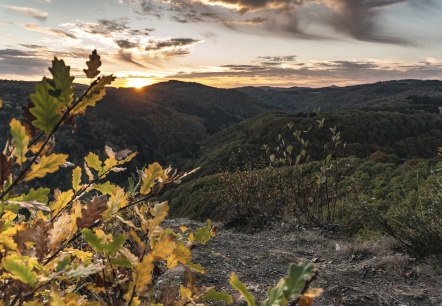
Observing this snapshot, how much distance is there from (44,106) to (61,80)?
0.06 meters

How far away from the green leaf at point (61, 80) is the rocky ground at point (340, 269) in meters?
2.42

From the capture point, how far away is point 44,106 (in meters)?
0.74

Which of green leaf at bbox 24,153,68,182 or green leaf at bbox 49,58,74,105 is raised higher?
green leaf at bbox 49,58,74,105

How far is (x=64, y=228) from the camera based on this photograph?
104cm

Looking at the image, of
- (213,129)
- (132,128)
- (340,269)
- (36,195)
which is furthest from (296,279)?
(213,129)

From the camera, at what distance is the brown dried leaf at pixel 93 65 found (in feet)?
2.59

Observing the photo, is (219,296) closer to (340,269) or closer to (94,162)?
(94,162)

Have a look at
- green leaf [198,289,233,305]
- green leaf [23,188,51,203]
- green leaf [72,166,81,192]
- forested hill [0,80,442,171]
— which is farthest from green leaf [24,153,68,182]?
forested hill [0,80,442,171]

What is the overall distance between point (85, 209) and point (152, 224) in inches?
7.4

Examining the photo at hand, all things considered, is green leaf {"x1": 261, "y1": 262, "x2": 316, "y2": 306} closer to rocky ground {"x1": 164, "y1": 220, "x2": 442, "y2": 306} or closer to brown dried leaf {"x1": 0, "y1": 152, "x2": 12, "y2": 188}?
brown dried leaf {"x1": 0, "y1": 152, "x2": 12, "y2": 188}

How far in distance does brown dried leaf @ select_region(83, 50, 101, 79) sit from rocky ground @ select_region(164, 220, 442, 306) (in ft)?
7.85

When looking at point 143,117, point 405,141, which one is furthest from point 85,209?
point 143,117

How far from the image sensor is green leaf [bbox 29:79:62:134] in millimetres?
729

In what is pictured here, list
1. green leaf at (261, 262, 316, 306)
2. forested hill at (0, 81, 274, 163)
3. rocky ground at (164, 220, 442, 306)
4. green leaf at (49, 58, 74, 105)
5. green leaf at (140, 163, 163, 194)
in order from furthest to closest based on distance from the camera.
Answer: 1. forested hill at (0, 81, 274, 163)
2. rocky ground at (164, 220, 442, 306)
3. green leaf at (140, 163, 163, 194)
4. green leaf at (49, 58, 74, 105)
5. green leaf at (261, 262, 316, 306)
